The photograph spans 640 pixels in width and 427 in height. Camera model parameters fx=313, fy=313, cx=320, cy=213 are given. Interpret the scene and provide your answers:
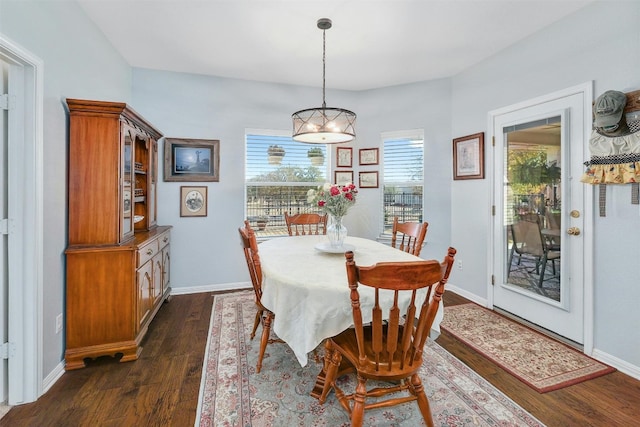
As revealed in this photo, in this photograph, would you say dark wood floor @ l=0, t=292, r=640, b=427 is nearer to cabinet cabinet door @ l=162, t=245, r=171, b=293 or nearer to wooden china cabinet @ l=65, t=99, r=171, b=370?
wooden china cabinet @ l=65, t=99, r=171, b=370

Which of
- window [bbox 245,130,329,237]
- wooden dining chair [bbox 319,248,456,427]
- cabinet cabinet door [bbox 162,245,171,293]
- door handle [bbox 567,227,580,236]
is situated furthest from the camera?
window [bbox 245,130,329,237]

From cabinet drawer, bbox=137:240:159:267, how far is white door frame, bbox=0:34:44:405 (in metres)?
0.64

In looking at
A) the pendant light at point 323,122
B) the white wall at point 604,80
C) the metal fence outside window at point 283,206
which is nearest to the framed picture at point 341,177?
the metal fence outside window at point 283,206

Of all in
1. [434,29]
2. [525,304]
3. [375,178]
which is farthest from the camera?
[375,178]

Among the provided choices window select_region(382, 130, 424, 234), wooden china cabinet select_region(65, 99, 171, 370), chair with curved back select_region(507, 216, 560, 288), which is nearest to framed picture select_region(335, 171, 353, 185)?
window select_region(382, 130, 424, 234)

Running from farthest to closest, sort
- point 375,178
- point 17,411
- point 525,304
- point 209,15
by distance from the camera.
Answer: point 375,178
point 525,304
point 209,15
point 17,411

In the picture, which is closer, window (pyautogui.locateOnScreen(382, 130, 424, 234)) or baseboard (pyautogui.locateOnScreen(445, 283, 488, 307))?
baseboard (pyautogui.locateOnScreen(445, 283, 488, 307))

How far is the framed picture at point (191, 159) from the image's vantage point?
12.4ft

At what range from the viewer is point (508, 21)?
2.71 m

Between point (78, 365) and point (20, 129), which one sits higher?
point (20, 129)

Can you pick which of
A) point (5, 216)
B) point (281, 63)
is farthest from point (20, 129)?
point (281, 63)

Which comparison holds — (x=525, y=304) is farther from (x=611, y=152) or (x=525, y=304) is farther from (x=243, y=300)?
(x=243, y=300)

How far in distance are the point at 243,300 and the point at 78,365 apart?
162 centimetres

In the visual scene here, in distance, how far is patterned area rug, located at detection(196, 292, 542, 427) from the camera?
1724 mm
